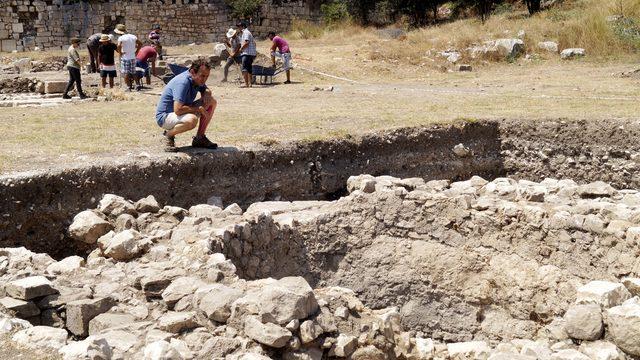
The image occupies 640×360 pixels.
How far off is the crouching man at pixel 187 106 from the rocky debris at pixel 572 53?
1408 cm

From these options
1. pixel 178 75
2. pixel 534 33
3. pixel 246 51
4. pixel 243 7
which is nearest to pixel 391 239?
pixel 178 75

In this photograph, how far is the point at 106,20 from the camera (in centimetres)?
3053

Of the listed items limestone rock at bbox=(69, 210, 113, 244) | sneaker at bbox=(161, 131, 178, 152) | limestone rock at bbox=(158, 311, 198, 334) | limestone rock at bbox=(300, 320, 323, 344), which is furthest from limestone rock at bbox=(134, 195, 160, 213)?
limestone rock at bbox=(300, 320, 323, 344)

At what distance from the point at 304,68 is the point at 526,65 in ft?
19.3

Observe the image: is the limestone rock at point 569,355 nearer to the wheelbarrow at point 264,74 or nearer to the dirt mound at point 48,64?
the wheelbarrow at point 264,74

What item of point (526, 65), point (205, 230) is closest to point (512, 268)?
point (205, 230)

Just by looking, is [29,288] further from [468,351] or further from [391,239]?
[391,239]

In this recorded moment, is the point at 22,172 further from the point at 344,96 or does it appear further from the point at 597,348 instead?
the point at 344,96

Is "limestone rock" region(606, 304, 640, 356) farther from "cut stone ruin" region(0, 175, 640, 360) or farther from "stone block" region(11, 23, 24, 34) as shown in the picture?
"stone block" region(11, 23, 24, 34)

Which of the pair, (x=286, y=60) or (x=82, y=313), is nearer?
(x=82, y=313)

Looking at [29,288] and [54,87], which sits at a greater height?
[54,87]

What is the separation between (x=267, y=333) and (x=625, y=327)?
2478 millimetres

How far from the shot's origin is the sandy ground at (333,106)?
9.87 m

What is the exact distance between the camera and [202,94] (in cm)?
916
